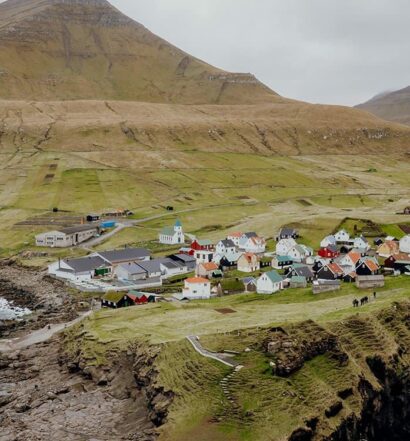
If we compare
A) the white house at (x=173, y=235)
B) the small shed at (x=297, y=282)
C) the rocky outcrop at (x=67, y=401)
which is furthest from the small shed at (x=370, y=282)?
the white house at (x=173, y=235)

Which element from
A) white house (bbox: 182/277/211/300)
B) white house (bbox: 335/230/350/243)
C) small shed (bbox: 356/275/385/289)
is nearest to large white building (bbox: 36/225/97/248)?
white house (bbox: 182/277/211/300)

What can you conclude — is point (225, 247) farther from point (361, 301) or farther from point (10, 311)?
point (361, 301)

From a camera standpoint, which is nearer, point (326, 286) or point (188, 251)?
point (326, 286)

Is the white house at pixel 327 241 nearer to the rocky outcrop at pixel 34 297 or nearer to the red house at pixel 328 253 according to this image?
the red house at pixel 328 253

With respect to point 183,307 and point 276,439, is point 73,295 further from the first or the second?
point 276,439

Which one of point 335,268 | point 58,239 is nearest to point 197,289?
point 335,268
